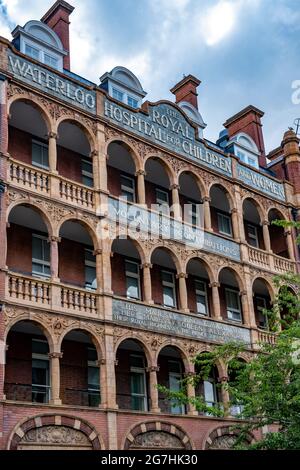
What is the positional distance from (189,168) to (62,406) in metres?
11.9

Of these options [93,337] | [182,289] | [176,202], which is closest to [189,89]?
[176,202]

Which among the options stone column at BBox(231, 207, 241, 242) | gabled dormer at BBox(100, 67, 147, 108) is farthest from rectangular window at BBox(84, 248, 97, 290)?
stone column at BBox(231, 207, 241, 242)

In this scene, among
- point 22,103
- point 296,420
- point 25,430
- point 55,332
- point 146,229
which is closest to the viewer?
point 296,420

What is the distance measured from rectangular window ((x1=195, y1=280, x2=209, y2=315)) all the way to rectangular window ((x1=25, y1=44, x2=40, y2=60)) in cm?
1075

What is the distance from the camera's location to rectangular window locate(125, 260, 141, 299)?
87.8 ft

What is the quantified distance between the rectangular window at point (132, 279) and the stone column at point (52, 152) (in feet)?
16.4

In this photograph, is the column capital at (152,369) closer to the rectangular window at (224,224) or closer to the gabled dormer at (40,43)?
the rectangular window at (224,224)

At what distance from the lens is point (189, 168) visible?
1146 inches

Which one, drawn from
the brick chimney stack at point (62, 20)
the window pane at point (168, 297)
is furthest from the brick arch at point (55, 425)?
the brick chimney stack at point (62, 20)

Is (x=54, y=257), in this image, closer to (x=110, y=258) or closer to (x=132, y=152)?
(x=110, y=258)

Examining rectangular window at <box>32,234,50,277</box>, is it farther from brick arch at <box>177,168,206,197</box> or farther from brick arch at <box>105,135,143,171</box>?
brick arch at <box>177,168,206,197</box>

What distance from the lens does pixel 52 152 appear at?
2416cm
